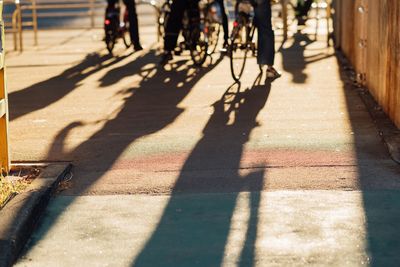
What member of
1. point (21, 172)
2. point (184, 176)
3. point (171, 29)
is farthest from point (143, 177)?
point (171, 29)

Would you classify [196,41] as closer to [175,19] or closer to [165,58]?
[175,19]

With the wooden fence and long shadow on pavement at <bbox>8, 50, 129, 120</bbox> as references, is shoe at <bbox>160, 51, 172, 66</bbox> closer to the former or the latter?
long shadow on pavement at <bbox>8, 50, 129, 120</bbox>

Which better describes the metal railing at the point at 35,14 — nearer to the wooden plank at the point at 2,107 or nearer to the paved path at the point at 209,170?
the paved path at the point at 209,170

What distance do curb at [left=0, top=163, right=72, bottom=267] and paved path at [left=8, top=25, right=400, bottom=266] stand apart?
0.10 m

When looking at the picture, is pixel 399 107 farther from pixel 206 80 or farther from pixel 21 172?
pixel 206 80

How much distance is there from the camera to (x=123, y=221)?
6.66 m

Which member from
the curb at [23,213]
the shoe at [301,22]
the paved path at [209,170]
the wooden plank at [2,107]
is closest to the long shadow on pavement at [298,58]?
the paved path at [209,170]

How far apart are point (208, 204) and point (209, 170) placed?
3.45 feet

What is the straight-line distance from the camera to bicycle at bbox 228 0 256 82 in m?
13.3

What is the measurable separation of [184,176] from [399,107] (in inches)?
93.4

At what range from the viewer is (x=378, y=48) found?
428 inches

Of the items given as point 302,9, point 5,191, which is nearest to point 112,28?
point 302,9

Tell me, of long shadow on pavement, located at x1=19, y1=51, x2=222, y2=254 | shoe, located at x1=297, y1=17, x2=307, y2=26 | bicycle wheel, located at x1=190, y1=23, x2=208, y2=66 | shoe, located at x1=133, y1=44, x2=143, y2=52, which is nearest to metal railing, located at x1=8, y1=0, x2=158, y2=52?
shoe, located at x1=133, y1=44, x2=143, y2=52

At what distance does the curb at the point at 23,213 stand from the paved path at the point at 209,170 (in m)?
0.10
